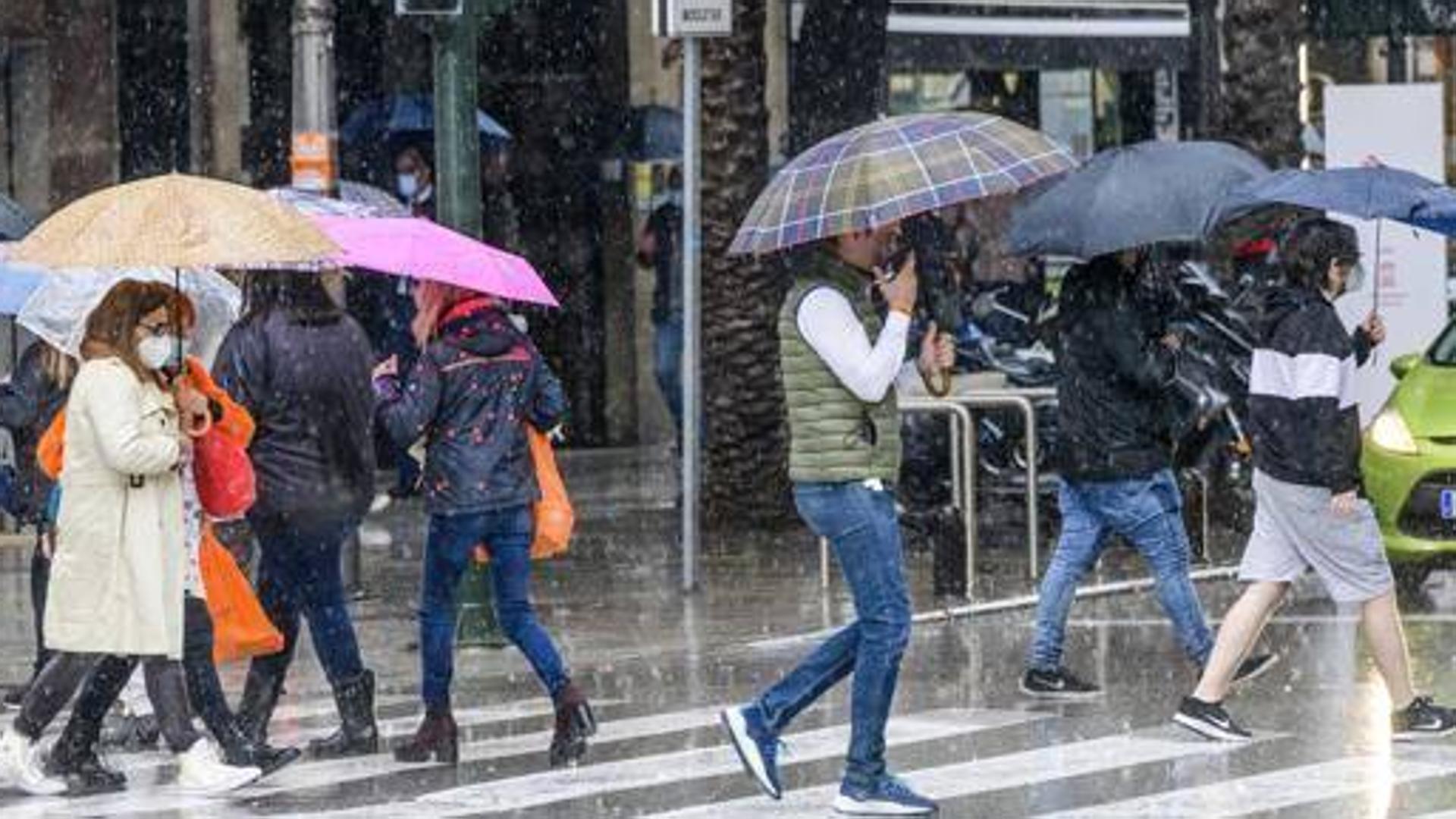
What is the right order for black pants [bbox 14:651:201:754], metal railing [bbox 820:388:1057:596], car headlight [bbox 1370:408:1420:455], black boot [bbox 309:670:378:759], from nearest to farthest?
1. black pants [bbox 14:651:201:754]
2. black boot [bbox 309:670:378:759]
3. car headlight [bbox 1370:408:1420:455]
4. metal railing [bbox 820:388:1057:596]

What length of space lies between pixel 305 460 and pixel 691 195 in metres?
5.59

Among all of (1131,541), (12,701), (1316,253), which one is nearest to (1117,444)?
(1131,541)

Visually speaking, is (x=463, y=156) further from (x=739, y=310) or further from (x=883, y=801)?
(x=883, y=801)

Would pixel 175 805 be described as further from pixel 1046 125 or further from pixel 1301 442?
pixel 1046 125

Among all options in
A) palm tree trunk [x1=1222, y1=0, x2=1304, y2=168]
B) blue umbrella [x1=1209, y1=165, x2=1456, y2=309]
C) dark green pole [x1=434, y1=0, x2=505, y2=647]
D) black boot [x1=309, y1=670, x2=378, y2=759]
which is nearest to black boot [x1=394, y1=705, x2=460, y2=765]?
black boot [x1=309, y1=670, x2=378, y2=759]

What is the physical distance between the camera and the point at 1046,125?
111 ft

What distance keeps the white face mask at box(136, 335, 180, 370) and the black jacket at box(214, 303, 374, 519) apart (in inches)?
25.3

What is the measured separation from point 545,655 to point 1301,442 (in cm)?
263

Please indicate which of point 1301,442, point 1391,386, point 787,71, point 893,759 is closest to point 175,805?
point 893,759

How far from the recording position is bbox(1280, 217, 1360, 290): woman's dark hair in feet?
42.5

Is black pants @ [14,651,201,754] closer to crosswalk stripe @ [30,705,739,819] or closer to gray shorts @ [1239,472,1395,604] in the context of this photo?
crosswalk stripe @ [30,705,739,819]

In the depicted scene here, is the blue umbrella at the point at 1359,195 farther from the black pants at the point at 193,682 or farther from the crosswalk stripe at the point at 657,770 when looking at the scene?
the black pants at the point at 193,682

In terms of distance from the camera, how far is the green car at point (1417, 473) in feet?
56.3

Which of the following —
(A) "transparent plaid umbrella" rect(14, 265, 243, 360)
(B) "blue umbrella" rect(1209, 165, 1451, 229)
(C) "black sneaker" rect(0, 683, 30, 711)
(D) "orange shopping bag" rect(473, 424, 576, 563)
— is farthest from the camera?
(C) "black sneaker" rect(0, 683, 30, 711)
